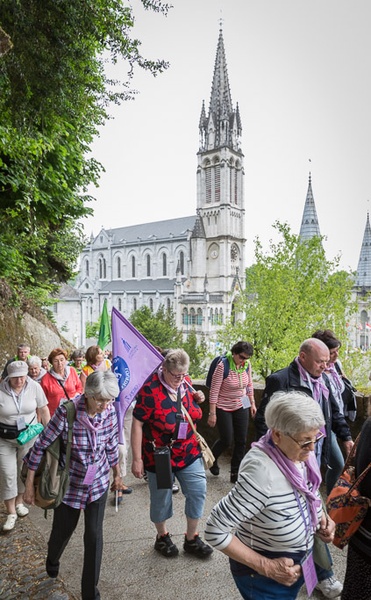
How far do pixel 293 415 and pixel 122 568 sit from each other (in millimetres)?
2553

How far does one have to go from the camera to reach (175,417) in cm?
354

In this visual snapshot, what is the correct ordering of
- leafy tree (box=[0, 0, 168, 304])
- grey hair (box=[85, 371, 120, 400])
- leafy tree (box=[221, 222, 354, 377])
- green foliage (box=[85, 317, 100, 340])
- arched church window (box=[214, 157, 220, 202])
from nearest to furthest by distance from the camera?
grey hair (box=[85, 371, 120, 400]), leafy tree (box=[0, 0, 168, 304]), leafy tree (box=[221, 222, 354, 377]), green foliage (box=[85, 317, 100, 340]), arched church window (box=[214, 157, 220, 202])

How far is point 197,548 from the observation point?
3.63 meters

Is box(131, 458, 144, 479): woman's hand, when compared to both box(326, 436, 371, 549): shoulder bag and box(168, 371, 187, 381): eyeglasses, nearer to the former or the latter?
box(168, 371, 187, 381): eyeglasses

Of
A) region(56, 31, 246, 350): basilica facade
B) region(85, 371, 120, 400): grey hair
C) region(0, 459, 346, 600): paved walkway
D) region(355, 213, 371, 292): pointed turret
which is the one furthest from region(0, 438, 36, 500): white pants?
region(355, 213, 371, 292): pointed turret

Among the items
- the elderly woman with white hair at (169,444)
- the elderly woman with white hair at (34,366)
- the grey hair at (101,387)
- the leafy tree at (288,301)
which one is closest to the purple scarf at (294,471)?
the grey hair at (101,387)

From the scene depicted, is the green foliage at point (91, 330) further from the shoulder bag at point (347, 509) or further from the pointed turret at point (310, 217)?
the shoulder bag at point (347, 509)

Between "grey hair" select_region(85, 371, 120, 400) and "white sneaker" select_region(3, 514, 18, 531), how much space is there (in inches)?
81.0

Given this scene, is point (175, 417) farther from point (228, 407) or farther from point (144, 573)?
point (228, 407)

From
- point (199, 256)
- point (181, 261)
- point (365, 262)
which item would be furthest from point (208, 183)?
point (365, 262)

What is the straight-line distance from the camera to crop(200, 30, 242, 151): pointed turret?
279ft

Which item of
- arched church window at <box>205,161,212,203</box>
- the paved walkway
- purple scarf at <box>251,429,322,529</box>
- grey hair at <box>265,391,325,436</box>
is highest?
arched church window at <box>205,161,212,203</box>

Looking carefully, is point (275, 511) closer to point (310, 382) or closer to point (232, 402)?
point (310, 382)

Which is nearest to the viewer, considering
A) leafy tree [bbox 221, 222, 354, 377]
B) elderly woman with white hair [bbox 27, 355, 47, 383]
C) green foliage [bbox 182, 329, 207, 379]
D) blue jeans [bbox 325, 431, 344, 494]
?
blue jeans [bbox 325, 431, 344, 494]
